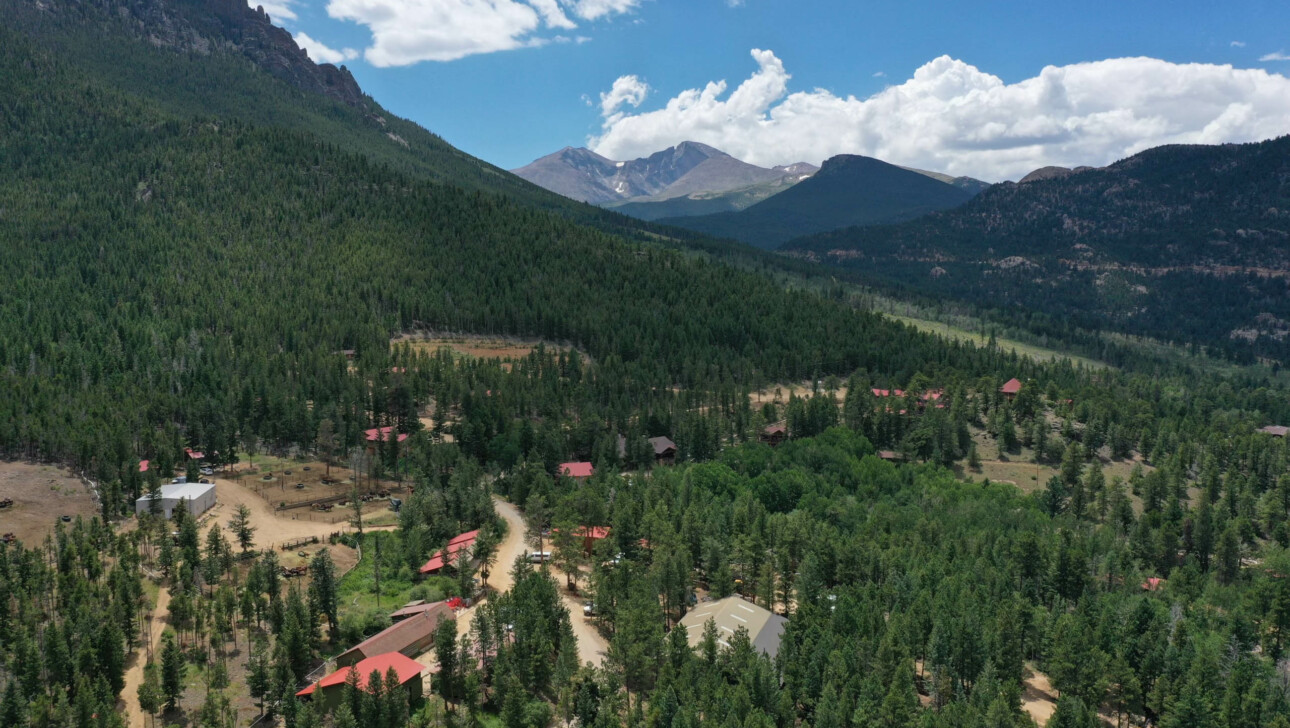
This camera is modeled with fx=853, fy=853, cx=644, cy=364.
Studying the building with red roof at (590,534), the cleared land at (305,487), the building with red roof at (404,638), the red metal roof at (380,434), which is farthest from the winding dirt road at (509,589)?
the red metal roof at (380,434)

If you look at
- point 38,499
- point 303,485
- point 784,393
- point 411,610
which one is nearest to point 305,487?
point 303,485

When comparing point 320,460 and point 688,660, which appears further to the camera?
point 320,460

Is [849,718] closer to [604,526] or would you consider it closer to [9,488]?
[604,526]

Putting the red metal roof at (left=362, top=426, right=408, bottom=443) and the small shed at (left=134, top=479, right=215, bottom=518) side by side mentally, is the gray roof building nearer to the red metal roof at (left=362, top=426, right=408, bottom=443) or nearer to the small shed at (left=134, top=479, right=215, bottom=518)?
the small shed at (left=134, top=479, right=215, bottom=518)

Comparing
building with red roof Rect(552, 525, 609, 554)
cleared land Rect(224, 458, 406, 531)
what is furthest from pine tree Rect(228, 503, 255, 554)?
building with red roof Rect(552, 525, 609, 554)

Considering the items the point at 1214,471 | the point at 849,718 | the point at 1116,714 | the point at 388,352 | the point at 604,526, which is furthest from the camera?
the point at 388,352

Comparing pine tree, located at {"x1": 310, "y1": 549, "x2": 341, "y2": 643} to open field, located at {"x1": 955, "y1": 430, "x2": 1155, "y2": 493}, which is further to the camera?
open field, located at {"x1": 955, "y1": 430, "x2": 1155, "y2": 493}

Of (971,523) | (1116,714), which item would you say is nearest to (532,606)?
(1116,714)

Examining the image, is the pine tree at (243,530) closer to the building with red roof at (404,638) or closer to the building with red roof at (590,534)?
the building with red roof at (404,638)
